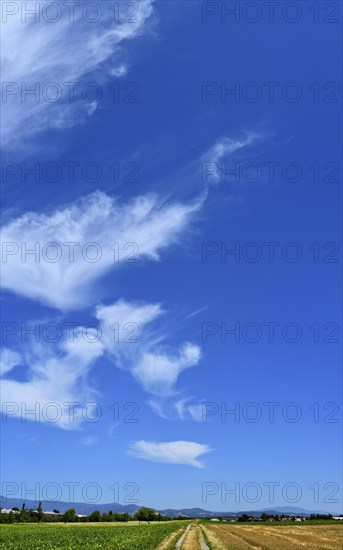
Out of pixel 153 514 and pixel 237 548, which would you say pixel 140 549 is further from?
pixel 153 514

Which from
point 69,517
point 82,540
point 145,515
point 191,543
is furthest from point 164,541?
point 145,515

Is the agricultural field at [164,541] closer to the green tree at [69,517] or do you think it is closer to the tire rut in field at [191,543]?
the tire rut in field at [191,543]

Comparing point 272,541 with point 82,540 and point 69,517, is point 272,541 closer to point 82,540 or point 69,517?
point 82,540

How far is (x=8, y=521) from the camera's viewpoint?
5699 inches

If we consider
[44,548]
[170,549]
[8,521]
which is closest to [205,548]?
[170,549]

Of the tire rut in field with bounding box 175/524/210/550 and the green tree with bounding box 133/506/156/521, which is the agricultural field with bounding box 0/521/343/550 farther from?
the green tree with bounding box 133/506/156/521

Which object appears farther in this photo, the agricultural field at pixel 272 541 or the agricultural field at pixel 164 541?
the agricultural field at pixel 272 541

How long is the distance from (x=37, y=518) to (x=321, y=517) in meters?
104

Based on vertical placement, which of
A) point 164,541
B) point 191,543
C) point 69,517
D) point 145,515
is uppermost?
point 191,543

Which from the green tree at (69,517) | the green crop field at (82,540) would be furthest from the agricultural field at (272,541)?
the green tree at (69,517)

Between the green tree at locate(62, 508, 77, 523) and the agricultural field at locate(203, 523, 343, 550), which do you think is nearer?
the agricultural field at locate(203, 523, 343, 550)

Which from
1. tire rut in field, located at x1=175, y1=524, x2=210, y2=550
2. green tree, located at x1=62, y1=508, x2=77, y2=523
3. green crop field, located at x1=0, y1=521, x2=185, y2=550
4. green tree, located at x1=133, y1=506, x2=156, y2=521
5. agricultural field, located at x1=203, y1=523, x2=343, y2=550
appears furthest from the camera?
green tree, located at x1=133, y1=506, x2=156, y2=521

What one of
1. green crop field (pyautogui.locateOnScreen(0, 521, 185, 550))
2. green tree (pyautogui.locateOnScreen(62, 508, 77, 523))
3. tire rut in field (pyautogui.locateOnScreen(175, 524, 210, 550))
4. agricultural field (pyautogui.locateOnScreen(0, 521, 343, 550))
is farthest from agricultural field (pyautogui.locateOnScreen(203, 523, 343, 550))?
green tree (pyautogui.locateOnScreen(62, 508, 77, 523))

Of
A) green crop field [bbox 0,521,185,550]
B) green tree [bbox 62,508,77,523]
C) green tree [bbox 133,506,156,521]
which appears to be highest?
green crop field [bbox 0,521,185,550]
